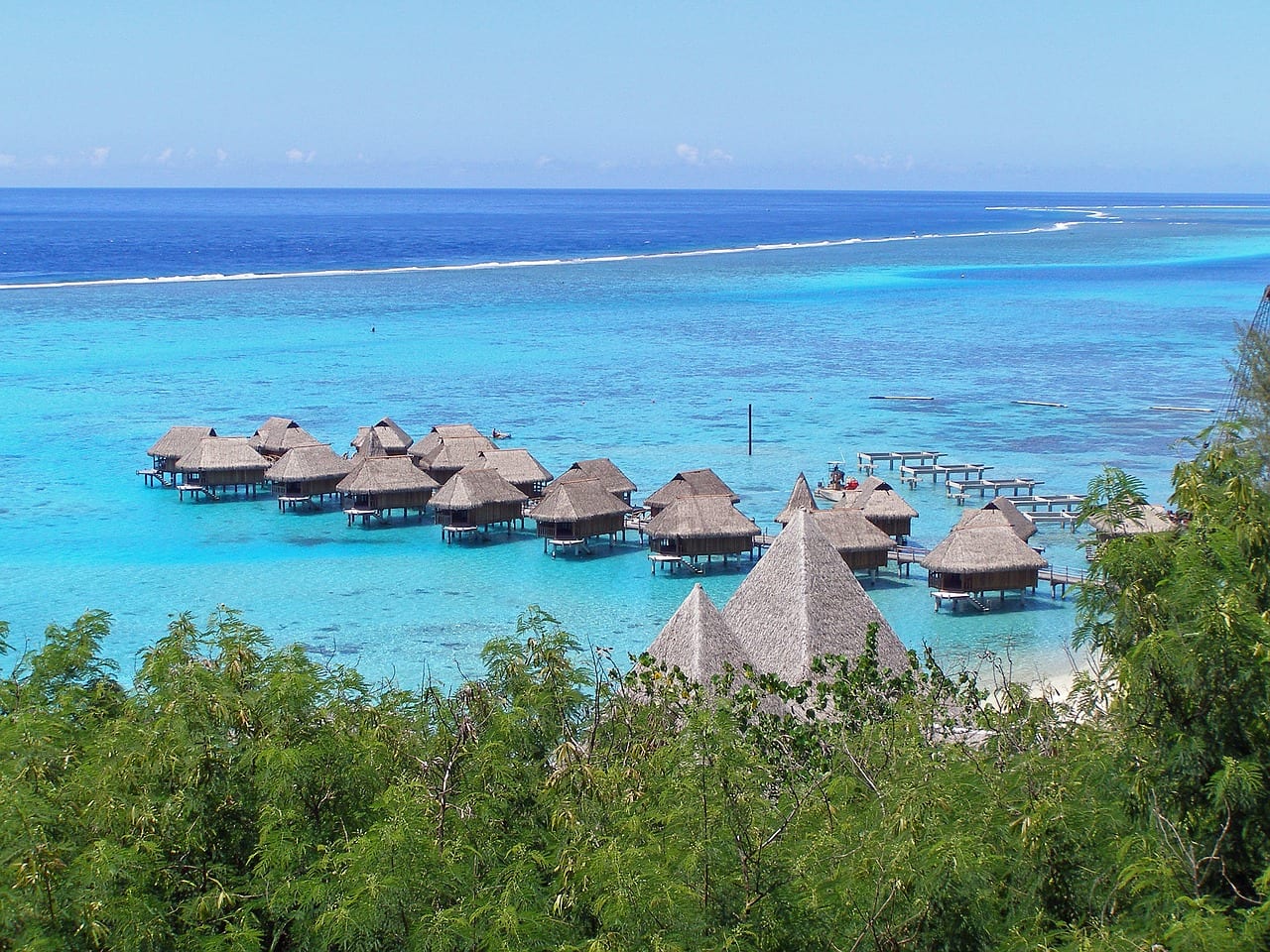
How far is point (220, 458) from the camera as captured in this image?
28188mm

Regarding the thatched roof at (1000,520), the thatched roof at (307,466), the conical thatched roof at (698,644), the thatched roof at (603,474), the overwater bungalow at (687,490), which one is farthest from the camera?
the thatched roof at (307,466)

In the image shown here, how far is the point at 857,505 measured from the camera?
937 inches

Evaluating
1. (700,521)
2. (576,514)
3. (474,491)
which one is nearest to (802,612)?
(700,521)

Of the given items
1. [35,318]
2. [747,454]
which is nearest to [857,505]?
[747,454]

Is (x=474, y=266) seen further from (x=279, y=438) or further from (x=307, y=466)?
(x=307, y=466)

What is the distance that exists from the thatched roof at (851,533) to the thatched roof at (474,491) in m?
6.22

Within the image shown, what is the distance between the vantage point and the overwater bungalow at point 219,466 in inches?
1104

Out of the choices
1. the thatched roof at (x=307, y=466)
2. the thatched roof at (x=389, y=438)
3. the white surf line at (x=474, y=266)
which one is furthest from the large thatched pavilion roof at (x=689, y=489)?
the white surf line at (x=474, y=266)

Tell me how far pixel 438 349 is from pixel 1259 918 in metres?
50.2

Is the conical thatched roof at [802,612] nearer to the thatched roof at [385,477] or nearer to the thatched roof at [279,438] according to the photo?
the thatched roof at [385,477]

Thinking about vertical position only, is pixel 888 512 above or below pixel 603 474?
below

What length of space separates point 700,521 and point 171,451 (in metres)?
12.8

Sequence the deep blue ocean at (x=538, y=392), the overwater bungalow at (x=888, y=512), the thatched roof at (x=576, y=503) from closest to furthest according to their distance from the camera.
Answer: the deep blue ocean at (x=538, y=392)
the overwater bungalow at (x=888, y=512)
the thatched roof at (x=576, y=503)

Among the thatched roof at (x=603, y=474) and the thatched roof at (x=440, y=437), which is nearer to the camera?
the thatched roof at (x=603, y=474)
